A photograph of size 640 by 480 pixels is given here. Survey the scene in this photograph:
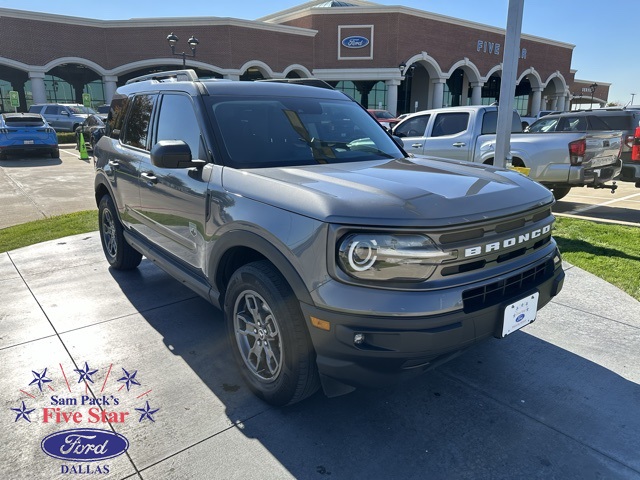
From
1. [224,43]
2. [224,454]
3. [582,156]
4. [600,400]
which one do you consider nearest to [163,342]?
[224,454]

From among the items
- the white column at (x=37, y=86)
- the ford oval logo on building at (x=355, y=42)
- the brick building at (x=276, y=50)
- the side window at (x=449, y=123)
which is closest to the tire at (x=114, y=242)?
the side window at (x=449, y=123)

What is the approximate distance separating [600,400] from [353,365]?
1.76m

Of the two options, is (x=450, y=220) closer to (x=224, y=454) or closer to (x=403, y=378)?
(x=403, y=378)

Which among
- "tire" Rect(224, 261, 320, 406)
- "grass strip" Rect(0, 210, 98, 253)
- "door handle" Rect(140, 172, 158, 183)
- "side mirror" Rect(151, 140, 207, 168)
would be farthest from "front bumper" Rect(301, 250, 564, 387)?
"grass strip" Rect(0, 210, 98, 253)

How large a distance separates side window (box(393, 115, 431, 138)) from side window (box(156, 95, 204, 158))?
22.2 feet

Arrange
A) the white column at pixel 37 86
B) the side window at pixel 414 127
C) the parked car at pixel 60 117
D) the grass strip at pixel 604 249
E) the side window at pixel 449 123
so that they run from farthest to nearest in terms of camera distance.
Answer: the white column at pixel 37 86, the parked car at pixel 60 117, the side window at pixel 414 127, the side window at pixel 449 123, the grass strip at pixel 604 249

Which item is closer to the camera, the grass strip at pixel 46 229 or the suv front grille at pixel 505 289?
the suv front grille at pixel 505 289

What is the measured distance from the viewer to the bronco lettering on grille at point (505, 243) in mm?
2404

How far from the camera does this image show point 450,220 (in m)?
2.32

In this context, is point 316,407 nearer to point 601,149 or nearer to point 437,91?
point 601,149

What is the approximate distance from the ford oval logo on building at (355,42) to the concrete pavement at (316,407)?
39.9 meters

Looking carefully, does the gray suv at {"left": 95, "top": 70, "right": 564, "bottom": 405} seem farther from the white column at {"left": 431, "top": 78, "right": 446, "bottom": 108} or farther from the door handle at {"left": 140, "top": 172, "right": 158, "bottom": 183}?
the white column at {"left": 431, "top": 78, "right": 446, "bottom": 108}

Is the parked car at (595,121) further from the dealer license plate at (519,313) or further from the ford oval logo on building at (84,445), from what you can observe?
the ford oval logo on building at (84,445)

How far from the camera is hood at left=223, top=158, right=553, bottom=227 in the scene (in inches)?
90.4
